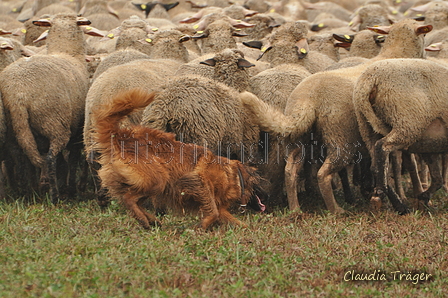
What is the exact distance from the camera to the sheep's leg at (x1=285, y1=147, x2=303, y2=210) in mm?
6480

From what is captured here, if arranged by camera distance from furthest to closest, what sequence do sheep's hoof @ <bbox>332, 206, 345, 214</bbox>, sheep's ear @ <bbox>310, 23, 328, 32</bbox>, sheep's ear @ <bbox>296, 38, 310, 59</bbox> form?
sheep's ear @ <bbox>310, 23, 328, 32</bbox> < sheep's ear @ <bbox>296, 38, 310, 59</bbox> < sheep's hoof @ <bbox>332, 206, 345, 214</bbox>

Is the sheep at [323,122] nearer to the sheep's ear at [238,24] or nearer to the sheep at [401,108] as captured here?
the sheep at [401,108]

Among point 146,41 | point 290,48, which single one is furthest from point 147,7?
point 290,48

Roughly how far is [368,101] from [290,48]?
2.44 m

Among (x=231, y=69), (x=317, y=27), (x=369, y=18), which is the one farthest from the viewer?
(x=317, y=27)

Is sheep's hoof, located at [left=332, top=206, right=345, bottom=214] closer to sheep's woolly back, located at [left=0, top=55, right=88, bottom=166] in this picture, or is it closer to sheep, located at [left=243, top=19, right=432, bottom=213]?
sheep, located at [left=243, top=19, right=432, bottom=213]

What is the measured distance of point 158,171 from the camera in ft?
16.8

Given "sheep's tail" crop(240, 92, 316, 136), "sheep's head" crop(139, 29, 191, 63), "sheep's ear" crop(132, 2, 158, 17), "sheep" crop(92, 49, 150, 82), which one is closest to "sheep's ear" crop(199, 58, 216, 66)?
"sheep's tail" crop(240, 92, 316, 136)

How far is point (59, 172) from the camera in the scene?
295 inches

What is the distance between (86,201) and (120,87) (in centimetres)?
138

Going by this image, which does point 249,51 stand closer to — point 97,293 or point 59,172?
point 59,172

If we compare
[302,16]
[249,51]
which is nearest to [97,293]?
[249,51]

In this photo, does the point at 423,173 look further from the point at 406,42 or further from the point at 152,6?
the point at 152,6

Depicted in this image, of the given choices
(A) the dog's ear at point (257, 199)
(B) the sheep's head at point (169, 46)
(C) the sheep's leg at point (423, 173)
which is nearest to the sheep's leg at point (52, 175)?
(A) the dog's ear at point (257, 199)
